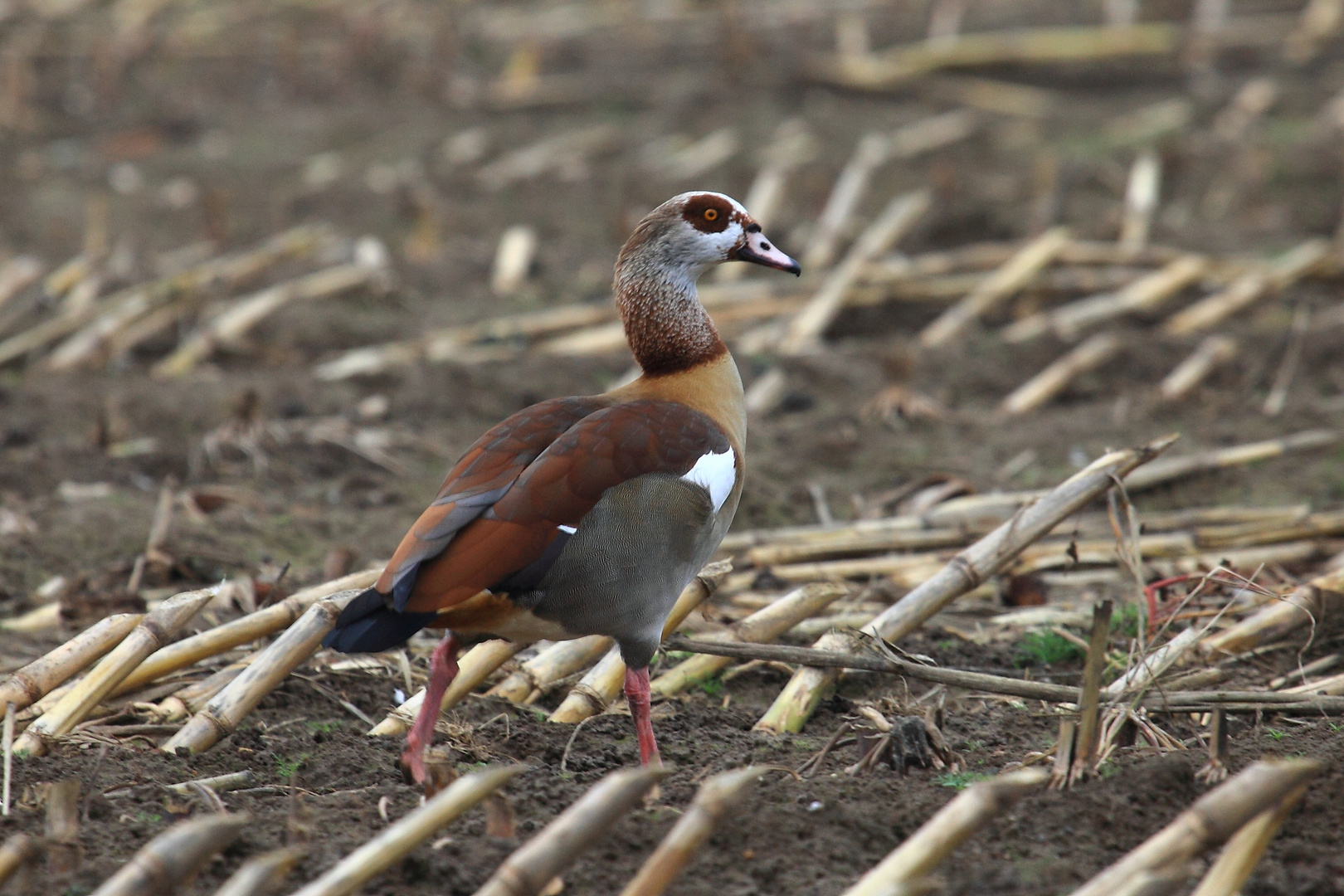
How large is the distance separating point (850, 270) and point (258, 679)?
6.23 m

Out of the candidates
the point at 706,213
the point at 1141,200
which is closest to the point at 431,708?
the point at 706,213

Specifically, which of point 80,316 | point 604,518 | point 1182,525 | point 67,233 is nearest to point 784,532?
point 1182,525

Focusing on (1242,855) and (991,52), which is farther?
(991,52)

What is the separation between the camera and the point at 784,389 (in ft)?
27.1

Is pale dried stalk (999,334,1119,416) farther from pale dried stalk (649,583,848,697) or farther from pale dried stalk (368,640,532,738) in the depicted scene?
pale dried stalk (368,640,532,738)

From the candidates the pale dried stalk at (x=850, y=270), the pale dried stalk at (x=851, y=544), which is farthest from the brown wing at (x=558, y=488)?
the pale dried stalk at (x=850, y=270)

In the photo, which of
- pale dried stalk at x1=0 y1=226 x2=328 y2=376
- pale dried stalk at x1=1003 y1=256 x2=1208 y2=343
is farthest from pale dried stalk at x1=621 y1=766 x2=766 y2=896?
pale dried stalk at x1=0 y1=226 x2=328 y2=376

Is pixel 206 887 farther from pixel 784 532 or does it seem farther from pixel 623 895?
pixel 784 532

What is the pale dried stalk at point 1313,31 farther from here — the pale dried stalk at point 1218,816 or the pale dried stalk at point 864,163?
the pale dried stalk at point 1218,816

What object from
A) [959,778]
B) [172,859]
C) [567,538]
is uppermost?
[567,538]

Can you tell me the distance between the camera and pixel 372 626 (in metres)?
3.54

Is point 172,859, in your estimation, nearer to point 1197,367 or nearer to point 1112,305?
point 1197,367

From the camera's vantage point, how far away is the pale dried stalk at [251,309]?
8.56m

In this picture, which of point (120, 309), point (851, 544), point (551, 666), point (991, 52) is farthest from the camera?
point (991, 52)
